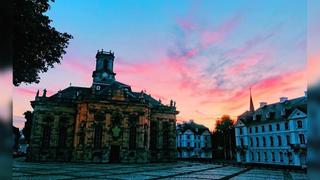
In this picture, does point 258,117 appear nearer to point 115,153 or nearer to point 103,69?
point 115,153

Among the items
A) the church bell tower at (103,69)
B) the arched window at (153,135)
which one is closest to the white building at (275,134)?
the arched window at (153,135)

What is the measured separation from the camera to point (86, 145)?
42250 mm

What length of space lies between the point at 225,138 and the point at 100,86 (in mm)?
48195

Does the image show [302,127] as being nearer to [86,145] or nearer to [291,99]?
[291,99]

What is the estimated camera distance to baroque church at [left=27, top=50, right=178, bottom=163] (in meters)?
42.9

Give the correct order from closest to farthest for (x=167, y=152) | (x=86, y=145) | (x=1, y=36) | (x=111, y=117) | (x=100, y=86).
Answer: (x=1, y=36)
(x=86, y=145)
(x=111, y=117)
(x=167, y=152)
(x=100, y=86)

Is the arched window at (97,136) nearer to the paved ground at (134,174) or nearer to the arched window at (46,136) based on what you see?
the arched window at (46,136)

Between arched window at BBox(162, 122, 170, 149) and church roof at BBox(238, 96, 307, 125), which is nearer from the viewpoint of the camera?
church roof at BBox(238, 96, 307, 125)

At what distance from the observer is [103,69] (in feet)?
193

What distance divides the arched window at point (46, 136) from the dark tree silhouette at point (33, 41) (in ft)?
121

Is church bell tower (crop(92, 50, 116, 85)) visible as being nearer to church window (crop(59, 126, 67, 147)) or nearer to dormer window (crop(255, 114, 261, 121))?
church window (crop(59, 126, 67, 147))

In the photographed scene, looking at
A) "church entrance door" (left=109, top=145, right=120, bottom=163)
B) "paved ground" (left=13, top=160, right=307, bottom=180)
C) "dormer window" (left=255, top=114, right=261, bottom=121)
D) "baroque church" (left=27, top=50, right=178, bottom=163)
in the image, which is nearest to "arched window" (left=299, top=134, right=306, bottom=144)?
"dormer window" (left=255, top=114, right=261, bottom=121)

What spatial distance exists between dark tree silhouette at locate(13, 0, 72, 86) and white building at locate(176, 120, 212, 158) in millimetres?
80052

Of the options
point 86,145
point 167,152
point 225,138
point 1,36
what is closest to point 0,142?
point 1,36
